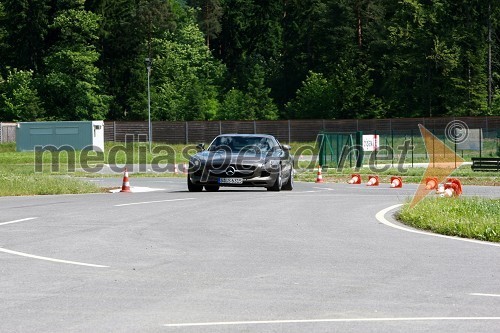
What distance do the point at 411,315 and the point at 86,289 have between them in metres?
3.12

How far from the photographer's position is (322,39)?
10562 cm

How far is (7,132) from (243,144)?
194ft

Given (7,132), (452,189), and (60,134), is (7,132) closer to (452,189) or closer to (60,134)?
(60,134)

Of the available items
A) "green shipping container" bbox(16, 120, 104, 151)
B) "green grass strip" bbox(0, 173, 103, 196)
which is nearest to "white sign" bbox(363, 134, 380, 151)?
"green grass strip" bbox(0, 173, 103, 196)

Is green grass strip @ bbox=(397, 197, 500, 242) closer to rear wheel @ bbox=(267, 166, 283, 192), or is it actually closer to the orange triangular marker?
rear wheel @ bbox=(267, 166, 283, 192)

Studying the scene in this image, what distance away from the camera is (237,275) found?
11.0 metres

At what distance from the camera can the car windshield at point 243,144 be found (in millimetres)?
28531

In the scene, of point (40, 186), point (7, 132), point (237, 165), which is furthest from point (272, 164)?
point (7, 132)

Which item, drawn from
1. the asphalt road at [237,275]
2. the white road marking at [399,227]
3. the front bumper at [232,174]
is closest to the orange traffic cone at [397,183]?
the front bumper at [232,174]

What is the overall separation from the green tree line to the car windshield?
61.9 metres

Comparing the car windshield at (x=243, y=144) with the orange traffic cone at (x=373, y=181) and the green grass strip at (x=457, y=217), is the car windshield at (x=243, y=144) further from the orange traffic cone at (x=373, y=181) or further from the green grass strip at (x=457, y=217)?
the green grass strip at (x=457, y=217)

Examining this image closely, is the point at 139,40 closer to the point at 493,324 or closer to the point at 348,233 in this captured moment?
the point at 348,233

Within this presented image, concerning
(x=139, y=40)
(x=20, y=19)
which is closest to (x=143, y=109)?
(x=139, y=40)

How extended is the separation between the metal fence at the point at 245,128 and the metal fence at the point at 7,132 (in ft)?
26.3
